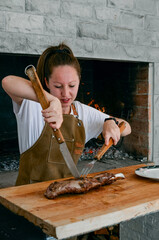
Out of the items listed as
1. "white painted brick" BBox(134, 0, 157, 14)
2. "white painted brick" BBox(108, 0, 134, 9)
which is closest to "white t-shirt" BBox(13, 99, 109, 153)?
Result: "white painted brick" BBox(108, 0, 134, 9)

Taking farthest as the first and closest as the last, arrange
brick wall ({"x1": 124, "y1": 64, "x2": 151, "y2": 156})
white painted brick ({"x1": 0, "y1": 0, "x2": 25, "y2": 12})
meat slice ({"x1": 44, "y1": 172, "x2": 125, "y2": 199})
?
brick wall ({"x1": 124, "y1": 64, "x2": 151, "y2": 156}) → white painted brick ({"x1": 0, "y1": 0, "x2": 25, "y2": 12}) → meat slice ({"x1": 44, "y1": 172, "x2": 125, "y2": 199})

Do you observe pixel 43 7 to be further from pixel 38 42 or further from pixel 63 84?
pixel 63 84

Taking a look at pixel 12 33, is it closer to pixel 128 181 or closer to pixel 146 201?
pixel 128 181

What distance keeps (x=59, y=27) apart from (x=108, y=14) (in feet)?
1.67

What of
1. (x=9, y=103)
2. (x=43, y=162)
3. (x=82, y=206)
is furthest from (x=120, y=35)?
(x=82, y=206)

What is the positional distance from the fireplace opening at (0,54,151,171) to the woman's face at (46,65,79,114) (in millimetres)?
1247

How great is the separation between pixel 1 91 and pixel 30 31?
730 mm

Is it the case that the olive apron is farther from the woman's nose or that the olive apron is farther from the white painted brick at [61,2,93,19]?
the white painted brick at [61,2,93,19]

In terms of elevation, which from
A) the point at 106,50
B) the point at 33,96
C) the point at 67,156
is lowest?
the point at 67,156

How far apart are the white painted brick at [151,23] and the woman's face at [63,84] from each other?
1572 millimetres

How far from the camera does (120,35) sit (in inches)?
107

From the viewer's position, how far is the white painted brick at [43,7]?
87.6 inches

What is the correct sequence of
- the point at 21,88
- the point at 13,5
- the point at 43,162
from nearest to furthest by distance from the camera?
the point at 21,88 → the point at 43,162 → the point at 13,5

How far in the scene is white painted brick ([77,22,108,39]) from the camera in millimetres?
2484
